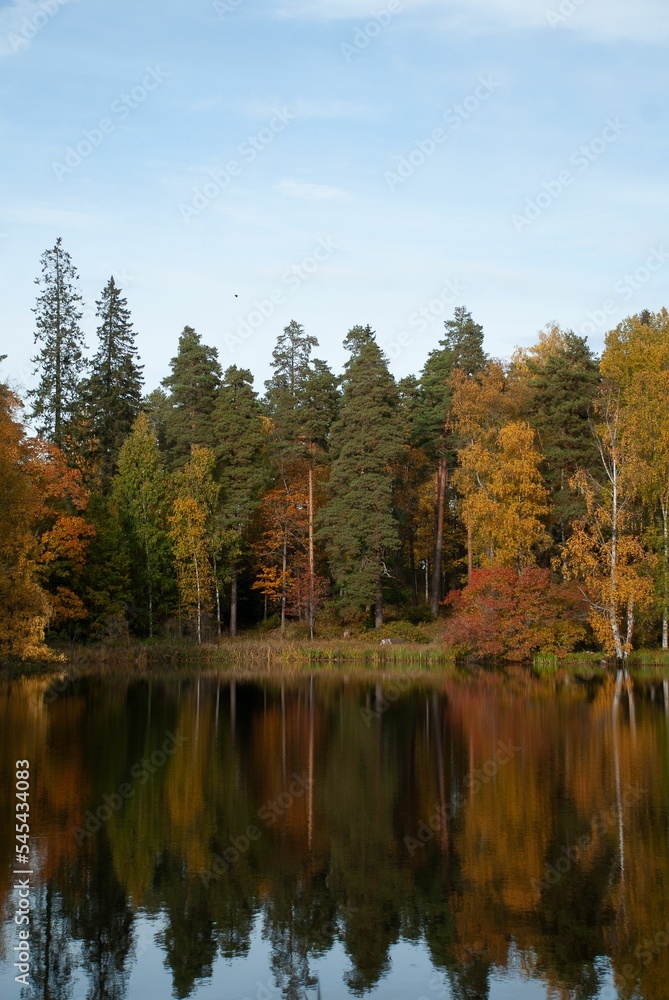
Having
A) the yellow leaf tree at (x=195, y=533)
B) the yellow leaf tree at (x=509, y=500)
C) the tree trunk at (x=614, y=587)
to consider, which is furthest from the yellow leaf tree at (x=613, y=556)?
the yellow leaf tree at (x=195, y=533)

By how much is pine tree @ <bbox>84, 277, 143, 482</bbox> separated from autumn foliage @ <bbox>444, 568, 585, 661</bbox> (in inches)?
965

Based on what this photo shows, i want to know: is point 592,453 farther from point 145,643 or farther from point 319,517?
point 145,643

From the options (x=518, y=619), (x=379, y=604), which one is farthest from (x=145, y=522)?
(x=518, y=619)

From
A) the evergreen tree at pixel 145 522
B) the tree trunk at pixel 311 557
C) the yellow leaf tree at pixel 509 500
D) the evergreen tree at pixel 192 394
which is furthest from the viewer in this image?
the evergreen tree at pixel 192 394

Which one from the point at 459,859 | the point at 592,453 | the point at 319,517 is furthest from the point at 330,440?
the point at 459,859

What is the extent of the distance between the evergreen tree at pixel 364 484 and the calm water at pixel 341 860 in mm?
27247

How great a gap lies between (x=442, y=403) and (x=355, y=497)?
9095 mm

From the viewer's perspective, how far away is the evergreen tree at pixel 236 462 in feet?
181

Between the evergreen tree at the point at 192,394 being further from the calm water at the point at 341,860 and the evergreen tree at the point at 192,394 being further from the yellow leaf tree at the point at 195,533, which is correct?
the calm water at the point at 341,860

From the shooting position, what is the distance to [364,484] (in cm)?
5262

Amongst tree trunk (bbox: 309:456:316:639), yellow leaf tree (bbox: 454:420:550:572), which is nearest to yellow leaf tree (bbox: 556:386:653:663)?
yellow leaf tree (bbox: 454:420:550:572)

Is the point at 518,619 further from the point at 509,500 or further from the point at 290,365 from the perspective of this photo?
the point at 290,365

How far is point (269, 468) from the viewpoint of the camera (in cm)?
6091

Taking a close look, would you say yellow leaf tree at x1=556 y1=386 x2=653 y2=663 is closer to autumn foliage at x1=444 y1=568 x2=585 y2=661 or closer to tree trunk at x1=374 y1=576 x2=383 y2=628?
autumn foliage at x1=444 y1=568 x2=585 y2=661
